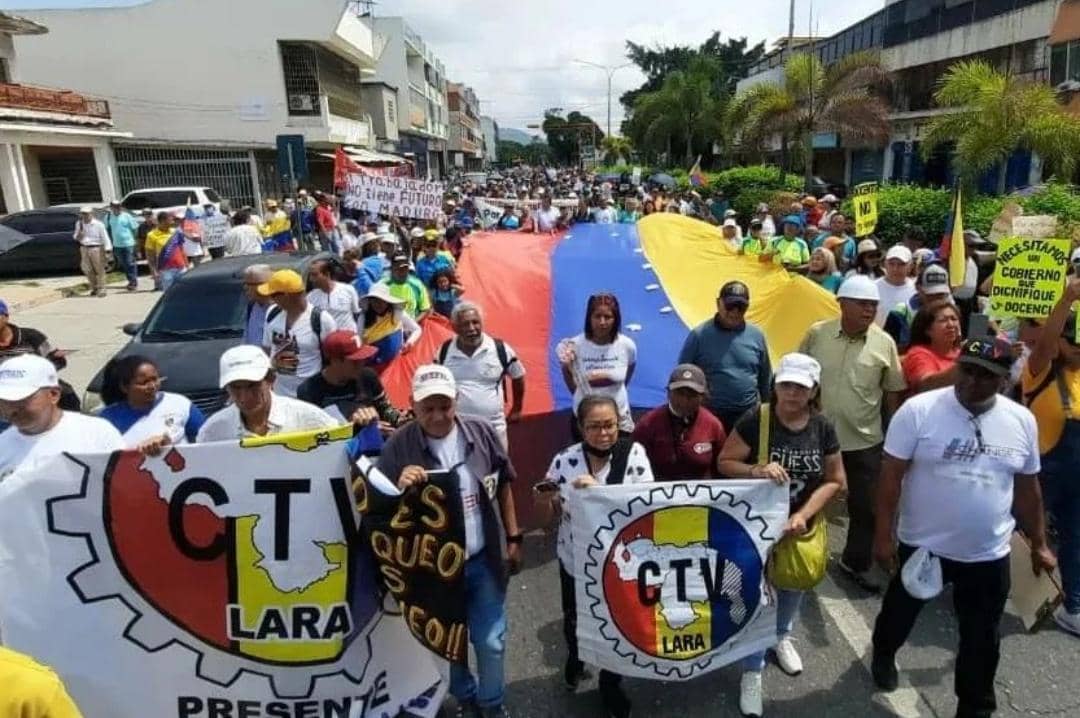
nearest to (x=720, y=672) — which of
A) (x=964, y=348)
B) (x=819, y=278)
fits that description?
(x=964, y=348)

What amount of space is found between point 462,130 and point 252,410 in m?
98.9

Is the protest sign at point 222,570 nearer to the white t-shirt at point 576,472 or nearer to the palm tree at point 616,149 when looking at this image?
the white t-shirt at point 576,472

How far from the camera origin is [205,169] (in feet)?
100

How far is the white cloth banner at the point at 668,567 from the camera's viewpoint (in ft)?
11.0

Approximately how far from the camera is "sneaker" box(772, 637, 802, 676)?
381 centimetres

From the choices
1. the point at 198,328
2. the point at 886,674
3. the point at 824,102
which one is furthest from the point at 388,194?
the point at 824,102

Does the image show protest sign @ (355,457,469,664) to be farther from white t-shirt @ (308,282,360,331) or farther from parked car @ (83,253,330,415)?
parked car @ (83,253,330,415)

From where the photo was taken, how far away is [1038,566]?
11.8ft

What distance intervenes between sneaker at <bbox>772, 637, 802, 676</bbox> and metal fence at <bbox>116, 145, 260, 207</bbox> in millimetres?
29572

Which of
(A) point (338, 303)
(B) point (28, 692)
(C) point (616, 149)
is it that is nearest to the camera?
(B) point (28, 692)

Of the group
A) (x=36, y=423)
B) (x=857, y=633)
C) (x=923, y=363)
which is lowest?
(x=857, y=633)

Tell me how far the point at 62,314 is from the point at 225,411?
1339cm

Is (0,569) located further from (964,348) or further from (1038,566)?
(1038,566)

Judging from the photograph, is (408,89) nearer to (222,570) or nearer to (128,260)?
(128,260)
